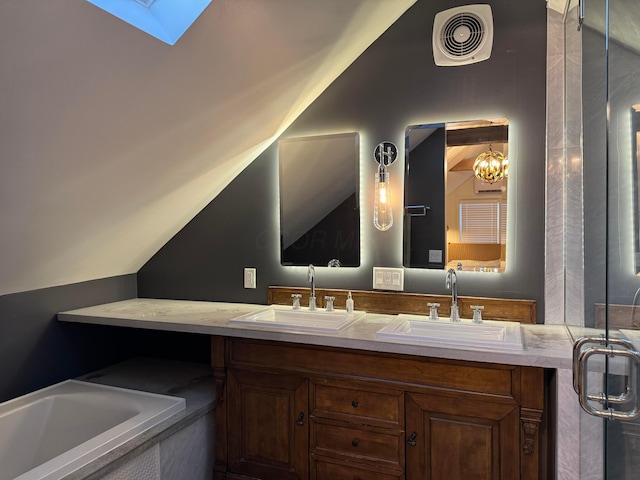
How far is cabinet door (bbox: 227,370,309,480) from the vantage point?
74.2 inches

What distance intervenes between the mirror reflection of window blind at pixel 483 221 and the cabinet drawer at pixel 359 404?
811 mm

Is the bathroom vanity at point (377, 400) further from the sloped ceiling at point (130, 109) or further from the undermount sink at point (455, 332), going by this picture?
the sloped ceiling at point (130, 109)

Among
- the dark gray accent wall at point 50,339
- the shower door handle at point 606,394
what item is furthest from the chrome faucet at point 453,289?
the dark gray accent wall at point 50,339

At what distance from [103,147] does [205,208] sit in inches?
41.1

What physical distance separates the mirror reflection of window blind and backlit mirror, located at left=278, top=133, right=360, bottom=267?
52 cm

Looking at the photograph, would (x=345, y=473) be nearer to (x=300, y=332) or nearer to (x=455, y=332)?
(x=300, y=332)

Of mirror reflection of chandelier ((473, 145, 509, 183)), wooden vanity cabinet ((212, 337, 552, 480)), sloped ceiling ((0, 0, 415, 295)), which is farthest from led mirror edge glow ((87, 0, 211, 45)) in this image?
mirror reflection of chandelier ((473, 145, 509, 183))

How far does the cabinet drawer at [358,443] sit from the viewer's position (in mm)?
1729

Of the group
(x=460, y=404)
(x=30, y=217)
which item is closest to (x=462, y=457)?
(x=460, y=404)

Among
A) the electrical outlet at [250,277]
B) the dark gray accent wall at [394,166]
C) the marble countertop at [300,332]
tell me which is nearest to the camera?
the marble countertop at [300,332]

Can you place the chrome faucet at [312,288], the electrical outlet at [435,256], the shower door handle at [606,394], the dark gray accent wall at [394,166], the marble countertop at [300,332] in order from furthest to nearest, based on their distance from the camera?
the chrome faucet at [312,288], the electrical outlet at [435,256], the dark gray accent wall at [394,166], the marble countertop at [300,332], the shower door handle at [606,394]

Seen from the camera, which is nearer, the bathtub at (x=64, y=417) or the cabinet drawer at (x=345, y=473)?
the cabinet drawer at (x=345, y=473)

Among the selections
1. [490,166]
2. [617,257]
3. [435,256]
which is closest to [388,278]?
[435,256]

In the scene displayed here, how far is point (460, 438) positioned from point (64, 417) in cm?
174
